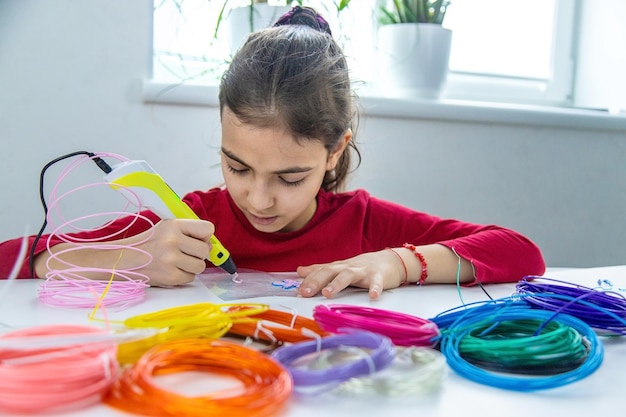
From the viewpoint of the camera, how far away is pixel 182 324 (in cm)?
49

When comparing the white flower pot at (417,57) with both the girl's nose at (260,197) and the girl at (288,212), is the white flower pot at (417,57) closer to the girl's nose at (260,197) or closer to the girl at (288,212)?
the girl at (288,212)

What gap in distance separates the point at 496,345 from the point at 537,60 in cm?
164

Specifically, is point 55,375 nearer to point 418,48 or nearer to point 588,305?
point 588,305

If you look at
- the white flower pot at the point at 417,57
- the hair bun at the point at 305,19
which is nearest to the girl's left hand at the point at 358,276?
the hair bun at the point at 305,19

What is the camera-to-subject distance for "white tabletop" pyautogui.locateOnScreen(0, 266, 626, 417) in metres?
0.39

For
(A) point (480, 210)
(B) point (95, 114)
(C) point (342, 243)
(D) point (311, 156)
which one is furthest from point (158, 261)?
(A) point (480, 210)

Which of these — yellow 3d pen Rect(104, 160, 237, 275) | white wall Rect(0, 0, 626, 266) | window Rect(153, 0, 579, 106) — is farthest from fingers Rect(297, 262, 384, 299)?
window Rect(153, 0, 579, 106)

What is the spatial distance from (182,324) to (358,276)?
1.03ft

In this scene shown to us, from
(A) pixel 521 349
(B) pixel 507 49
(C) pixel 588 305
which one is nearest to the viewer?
(A) pixel 521 349

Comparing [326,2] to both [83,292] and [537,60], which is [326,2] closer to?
[537,60]

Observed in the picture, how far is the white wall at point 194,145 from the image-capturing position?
1.25 meters

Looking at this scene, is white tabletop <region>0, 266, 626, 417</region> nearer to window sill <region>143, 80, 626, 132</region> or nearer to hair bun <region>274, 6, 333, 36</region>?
hair bun <region>274, 6, 333, 36</region>

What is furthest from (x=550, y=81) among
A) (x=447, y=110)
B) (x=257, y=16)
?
(x=257, y=16)

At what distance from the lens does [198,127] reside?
136 centimetres
